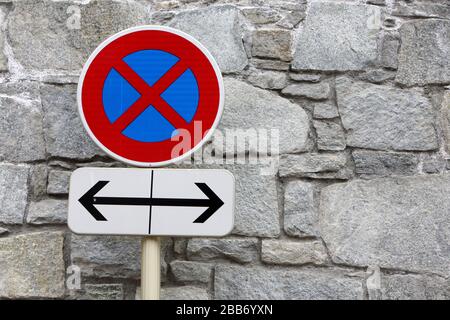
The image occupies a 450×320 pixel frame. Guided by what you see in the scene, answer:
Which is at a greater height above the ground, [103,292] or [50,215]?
[50,215]

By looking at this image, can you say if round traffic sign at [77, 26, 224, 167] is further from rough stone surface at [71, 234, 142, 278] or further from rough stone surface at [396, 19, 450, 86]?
rough stone surface at [396, 19, 450, 86]

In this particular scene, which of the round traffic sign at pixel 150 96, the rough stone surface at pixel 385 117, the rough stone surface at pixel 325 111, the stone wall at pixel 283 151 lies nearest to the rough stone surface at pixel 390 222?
the stone wall at pixel 283 151

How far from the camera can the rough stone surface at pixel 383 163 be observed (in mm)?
2426

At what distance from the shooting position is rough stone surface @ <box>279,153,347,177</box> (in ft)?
7.96

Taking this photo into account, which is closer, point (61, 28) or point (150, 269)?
point (150, 269)

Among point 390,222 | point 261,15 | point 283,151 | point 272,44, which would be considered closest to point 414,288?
point 390,222

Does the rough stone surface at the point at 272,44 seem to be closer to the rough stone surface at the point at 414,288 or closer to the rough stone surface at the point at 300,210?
the rough stone surface at the point at 300,210

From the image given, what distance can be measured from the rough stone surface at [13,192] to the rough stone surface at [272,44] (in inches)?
40.4

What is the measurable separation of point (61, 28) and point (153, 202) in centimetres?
101

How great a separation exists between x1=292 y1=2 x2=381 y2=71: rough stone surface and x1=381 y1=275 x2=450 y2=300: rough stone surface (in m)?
0.84

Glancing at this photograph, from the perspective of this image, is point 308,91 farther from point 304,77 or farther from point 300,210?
point 300,210

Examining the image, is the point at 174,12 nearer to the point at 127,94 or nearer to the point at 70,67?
the point at 70,67

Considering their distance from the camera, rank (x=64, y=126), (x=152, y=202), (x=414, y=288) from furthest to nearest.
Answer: (x=64, y=126) → (x=414, y=288) → (x=152, y=202)

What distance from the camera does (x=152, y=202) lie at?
1.88 m
